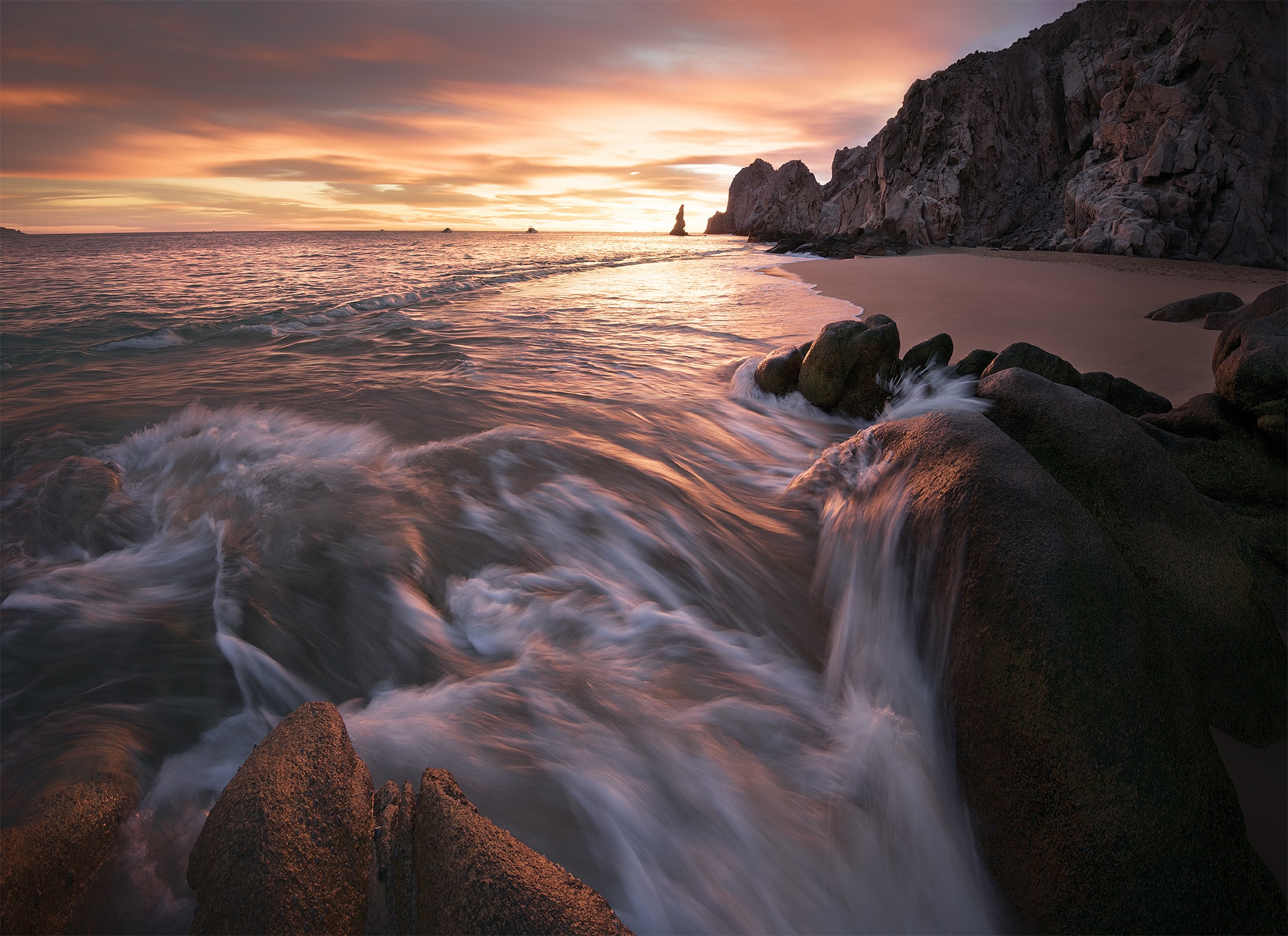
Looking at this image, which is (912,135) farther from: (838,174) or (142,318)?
(142,318)

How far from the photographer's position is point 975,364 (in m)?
4.78

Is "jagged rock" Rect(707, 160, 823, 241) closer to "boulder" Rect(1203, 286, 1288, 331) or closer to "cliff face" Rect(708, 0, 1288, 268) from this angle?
"cliff face" Rect(708, 0, 1288, 268)

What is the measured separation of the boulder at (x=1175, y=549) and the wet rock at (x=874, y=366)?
2262 mm

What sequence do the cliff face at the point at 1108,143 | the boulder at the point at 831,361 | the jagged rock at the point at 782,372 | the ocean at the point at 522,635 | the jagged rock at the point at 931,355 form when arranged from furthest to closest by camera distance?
the cliff face at the point at 1108,143 → the jagged rock at the point at 782,372 → the boulder at the point at 831,361 → the jagged rock at the point at 931,355 → the ocean at the point at 522,635

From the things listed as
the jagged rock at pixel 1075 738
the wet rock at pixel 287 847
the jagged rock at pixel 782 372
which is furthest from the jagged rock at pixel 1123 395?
the wet rock at pixel 287 847

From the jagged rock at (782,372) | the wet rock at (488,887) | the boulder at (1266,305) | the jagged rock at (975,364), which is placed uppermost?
the boulder at (1266,305)

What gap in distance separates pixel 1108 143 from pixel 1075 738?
117ft

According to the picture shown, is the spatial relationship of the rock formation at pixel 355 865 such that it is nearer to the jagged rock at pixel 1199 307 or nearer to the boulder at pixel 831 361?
the boulder at pixel 831 361

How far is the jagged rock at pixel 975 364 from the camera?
470 cm

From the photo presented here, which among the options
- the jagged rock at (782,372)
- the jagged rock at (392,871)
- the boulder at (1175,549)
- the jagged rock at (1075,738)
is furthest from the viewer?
the jagged rock at (782,372)

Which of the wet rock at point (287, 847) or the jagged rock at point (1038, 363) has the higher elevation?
the jagged rock at point (1038, 363)

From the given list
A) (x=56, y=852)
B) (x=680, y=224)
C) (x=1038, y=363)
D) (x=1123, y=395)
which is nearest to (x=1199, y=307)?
(x=1123, y=395)

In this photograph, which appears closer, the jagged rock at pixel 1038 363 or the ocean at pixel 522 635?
the ocean at pixel 522 635

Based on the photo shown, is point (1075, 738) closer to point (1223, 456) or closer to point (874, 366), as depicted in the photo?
point (1223, 456)
